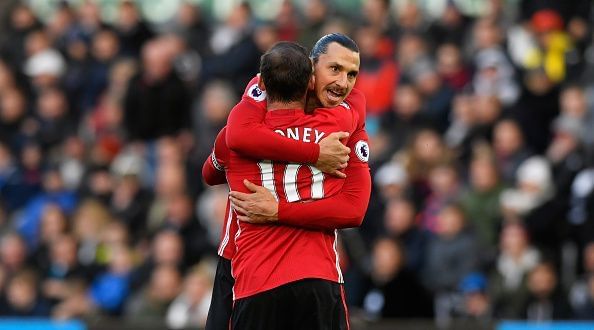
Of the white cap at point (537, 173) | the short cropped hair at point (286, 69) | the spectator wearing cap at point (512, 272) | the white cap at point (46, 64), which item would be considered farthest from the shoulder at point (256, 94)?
the white cap at point (46, 64)

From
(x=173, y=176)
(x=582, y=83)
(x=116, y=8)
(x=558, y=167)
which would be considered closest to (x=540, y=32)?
(x=582, y=83)

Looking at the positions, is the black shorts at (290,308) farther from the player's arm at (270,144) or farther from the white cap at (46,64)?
the white cap at (46,64)

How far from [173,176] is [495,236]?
3.44m

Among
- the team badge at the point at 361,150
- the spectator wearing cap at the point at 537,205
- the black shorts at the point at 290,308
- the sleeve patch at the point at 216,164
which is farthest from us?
the spectator wearing cap at the point at 537,205

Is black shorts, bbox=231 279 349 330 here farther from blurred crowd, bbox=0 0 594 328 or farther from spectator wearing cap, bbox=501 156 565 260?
spectator wearing cap, bbox=501 156 565 260

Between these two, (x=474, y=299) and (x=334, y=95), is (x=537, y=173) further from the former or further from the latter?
(x=334, y=95)

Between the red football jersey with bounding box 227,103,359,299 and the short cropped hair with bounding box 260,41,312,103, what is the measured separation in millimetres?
150

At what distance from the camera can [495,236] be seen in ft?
38.7

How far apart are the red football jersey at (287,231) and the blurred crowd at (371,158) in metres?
4.98

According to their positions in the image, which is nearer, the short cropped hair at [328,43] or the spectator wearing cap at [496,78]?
the short cropped hair at [328,43]

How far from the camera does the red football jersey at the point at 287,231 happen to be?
19.6 feet

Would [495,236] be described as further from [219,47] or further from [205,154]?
[219,47]

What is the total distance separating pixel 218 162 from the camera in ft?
20.7

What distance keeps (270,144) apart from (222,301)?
2.78ft
